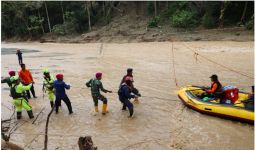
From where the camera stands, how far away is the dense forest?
26.1 meters

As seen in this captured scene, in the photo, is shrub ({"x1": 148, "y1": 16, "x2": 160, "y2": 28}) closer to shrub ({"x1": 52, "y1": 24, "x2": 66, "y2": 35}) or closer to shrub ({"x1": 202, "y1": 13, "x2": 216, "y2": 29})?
shrub ({"x1": 202, "y1": 13, "x2": 216, "y2": 29})

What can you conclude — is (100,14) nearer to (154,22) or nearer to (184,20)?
(154,22)

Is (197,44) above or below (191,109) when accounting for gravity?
above

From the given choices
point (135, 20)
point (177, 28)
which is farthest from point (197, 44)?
point (135, 20)

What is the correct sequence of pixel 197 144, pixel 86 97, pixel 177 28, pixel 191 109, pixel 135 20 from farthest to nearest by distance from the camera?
pixel 135 20 < pixel 177 28 < pixel 86 97 < pixel 191 109 < pixel 197 144

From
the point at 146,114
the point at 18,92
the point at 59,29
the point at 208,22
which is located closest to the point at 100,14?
the point at 59,29

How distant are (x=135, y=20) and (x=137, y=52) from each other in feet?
31.8

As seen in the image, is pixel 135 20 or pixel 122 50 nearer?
pixel 122 50

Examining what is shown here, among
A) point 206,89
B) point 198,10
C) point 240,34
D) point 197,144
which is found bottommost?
point 197,144

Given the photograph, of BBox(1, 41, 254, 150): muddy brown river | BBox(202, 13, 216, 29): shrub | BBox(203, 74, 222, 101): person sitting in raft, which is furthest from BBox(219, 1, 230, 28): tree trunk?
BBox(203, 74, 222, 101): person sitting in raft

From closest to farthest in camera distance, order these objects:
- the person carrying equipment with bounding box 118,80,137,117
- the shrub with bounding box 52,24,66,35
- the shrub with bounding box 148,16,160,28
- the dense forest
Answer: the person carrying equipment with bounding box 118,80,137,117 → the dense forest → the shrub with bounding box 148,16,160,28 → the shrub with bounding box 52,24,66,35

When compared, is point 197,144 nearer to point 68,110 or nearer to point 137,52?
point 68,110

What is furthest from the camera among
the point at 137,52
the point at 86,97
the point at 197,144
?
the point at 137,52

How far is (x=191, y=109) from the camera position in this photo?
9.42 m
